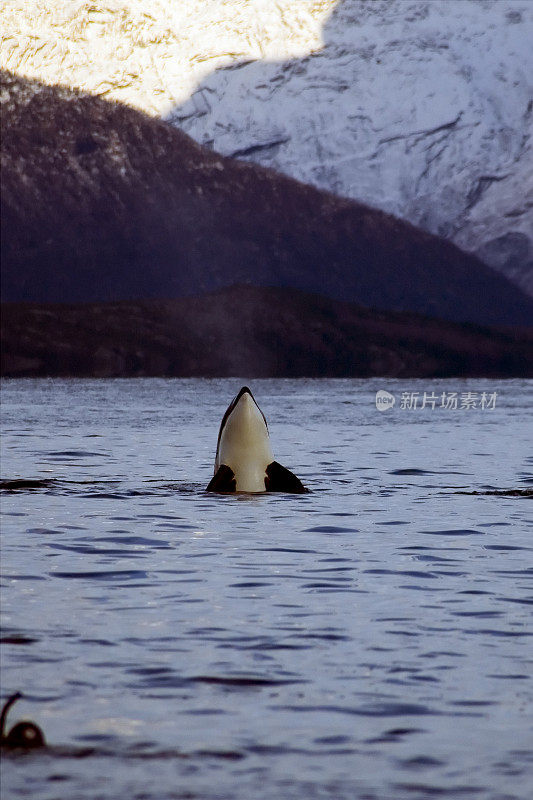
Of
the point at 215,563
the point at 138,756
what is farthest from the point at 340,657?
the point at 215,563

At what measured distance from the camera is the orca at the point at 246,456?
2486cm

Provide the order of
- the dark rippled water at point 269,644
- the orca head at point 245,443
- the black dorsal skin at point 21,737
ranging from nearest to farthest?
the dark rippled water at point 269,644
the black dorsal skin at point 21,737
the orca head at point 245,443

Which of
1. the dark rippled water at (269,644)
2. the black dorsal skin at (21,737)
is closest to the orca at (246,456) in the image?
the dark rippled water at (269,644)

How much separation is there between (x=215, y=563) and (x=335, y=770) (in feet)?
29.8

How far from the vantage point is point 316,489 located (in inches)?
1177

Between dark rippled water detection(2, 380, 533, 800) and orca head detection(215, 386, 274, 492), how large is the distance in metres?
0.70

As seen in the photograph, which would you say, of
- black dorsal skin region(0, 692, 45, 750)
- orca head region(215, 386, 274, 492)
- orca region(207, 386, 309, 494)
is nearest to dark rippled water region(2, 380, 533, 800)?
black dorsal skin region(0, 692, 45, 750)

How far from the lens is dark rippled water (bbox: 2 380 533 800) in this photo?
862 centimetres

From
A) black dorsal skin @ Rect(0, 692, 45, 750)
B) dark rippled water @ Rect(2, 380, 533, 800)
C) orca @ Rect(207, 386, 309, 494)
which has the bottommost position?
dark rippled water @ Rect(2, 380, 533, 800)

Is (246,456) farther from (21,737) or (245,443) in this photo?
(21,737)

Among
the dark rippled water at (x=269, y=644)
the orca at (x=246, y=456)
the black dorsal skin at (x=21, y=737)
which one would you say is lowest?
the dark rippled water at (x=269, y=644)

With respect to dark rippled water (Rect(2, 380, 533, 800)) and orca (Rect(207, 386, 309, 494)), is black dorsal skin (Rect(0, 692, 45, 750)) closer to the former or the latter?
dark rippled water (Rect(2, 380, 533, 800))

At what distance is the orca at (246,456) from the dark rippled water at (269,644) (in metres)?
0.48

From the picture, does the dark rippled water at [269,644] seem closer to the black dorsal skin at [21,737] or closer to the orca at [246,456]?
the black dorsal skin at [21,737]
